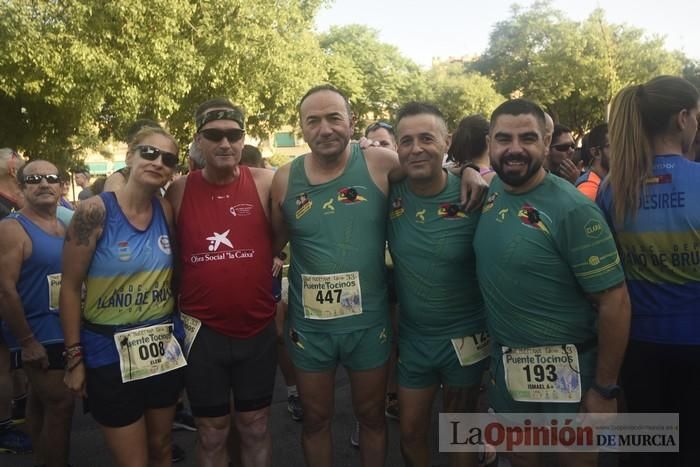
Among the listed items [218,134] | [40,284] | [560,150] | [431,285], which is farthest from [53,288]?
[560,150]

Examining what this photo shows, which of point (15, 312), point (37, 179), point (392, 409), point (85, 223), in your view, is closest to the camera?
point (85, 223)

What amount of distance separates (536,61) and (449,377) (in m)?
32.8

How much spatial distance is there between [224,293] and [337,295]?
61 centimetres

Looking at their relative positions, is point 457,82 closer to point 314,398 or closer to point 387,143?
point 387,143

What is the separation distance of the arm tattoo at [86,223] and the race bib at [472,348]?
1.90 meters

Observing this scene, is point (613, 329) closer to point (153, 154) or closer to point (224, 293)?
point (224, 293)

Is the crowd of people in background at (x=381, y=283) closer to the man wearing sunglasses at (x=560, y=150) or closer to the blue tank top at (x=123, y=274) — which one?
the blue tank top at (x=123, y=274)

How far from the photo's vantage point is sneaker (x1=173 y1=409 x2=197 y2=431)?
4.32 meters

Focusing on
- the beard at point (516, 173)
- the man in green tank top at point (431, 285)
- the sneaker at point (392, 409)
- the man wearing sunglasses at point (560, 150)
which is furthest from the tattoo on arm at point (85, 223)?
the man wearing sunglasses at point (560, 150)

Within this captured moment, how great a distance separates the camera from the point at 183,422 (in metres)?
4.39

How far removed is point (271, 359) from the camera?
301cm

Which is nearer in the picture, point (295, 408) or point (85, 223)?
point (85, 223)

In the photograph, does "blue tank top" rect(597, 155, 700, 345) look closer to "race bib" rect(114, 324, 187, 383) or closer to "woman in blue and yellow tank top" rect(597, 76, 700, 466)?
"woman in blue and yellow tank top" rect(597, 76, 700, 466)

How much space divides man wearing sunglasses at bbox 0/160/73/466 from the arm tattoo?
1.07 m
